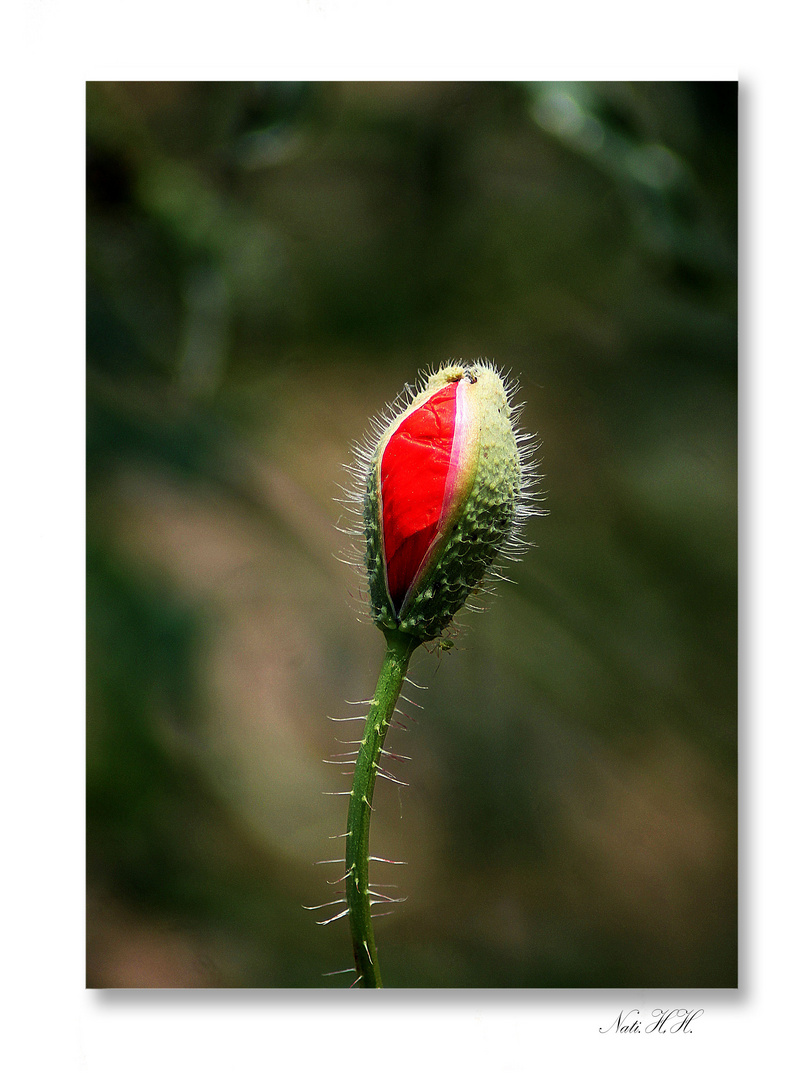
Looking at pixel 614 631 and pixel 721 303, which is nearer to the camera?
pixel 721 303

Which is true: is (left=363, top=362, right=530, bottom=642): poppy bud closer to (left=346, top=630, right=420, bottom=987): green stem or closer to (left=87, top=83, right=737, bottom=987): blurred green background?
(left=346, top=630, right=420, bottom=987): green stem

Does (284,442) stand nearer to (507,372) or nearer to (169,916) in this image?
(507,372)

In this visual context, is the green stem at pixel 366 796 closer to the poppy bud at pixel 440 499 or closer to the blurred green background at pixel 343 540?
the poppy bud at pixel 440 499

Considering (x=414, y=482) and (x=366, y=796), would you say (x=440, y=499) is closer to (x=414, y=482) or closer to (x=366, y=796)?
(x=414, y=482)
